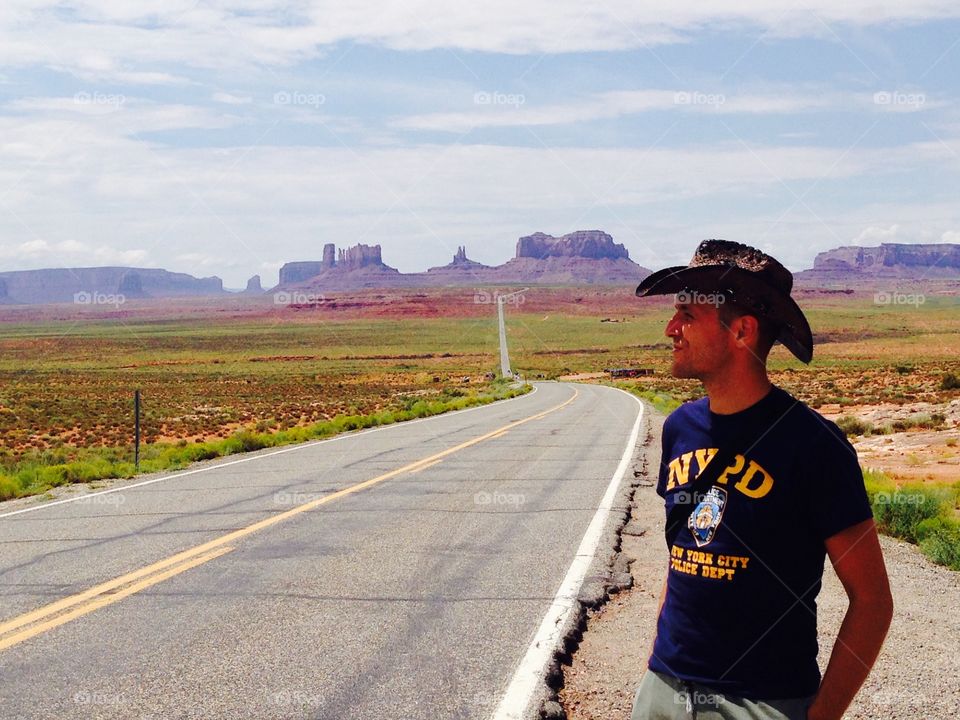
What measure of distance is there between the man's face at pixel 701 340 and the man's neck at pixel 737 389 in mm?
33

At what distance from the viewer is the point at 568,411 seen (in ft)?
106

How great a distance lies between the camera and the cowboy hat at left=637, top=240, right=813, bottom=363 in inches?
98.0

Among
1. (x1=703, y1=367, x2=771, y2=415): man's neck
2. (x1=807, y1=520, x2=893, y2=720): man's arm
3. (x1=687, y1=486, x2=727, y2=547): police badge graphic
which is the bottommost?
(x1=807, y1=520, x2=893, y2=720): man's arm

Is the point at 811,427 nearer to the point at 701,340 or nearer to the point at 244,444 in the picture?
the point at 701,340

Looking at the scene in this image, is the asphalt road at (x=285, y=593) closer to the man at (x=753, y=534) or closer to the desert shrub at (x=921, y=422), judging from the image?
the man at (x=753, y=534)

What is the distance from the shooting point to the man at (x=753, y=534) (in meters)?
2.32

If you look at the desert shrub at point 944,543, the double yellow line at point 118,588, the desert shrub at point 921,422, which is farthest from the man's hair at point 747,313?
the desert shrub at point 921,422

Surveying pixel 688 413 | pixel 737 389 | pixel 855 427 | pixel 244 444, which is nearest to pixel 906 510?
pixel 688 413

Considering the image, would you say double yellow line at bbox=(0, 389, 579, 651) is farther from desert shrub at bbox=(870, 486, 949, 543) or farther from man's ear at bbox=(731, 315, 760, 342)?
desert shrub at bbox=(870, 486, 949, 543)

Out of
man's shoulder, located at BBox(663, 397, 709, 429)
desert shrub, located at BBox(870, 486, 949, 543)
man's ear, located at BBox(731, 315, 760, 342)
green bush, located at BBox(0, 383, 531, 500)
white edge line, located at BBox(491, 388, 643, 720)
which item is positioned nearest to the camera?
man's ear, located at BBox(731, 315, 760, 342)

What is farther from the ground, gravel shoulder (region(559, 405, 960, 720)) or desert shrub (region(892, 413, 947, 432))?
gravel shoulder (region(559, 405, 960, 720))

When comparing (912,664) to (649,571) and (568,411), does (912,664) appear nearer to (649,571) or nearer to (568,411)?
(649,571)

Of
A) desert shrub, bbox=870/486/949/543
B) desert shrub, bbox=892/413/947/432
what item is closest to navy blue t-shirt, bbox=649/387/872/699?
desert shrub, bbox=870/486/949/543

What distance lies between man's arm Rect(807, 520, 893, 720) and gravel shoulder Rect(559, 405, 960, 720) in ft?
8.53
